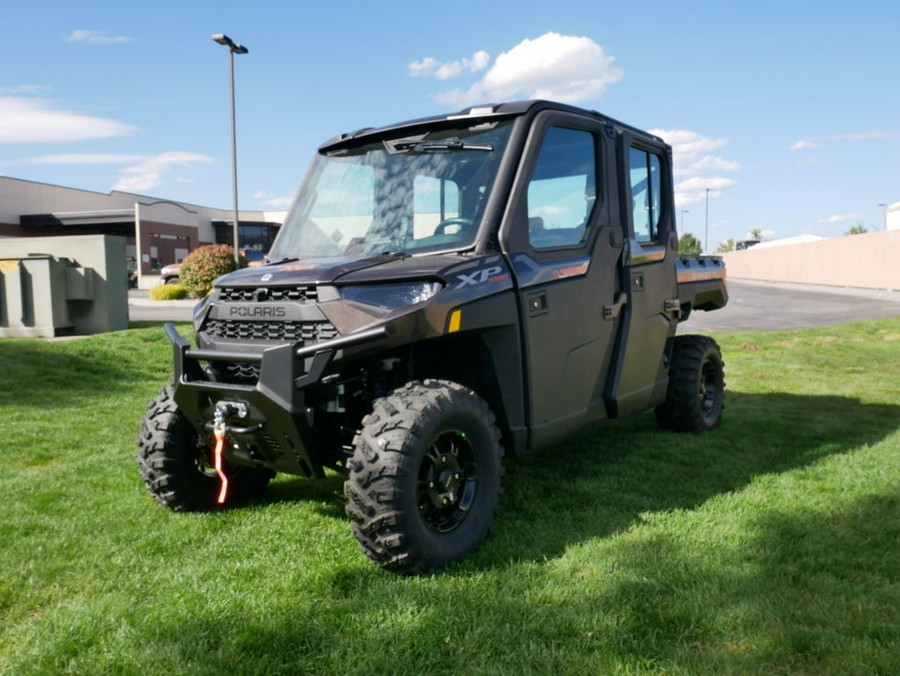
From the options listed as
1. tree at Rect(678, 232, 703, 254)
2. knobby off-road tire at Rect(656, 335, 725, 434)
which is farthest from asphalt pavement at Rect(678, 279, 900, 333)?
tree at Rect(678, 232, 703, 254)

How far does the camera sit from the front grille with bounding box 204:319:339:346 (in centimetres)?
385

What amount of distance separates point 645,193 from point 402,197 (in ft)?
7.04

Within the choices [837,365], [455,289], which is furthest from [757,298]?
[455,289]

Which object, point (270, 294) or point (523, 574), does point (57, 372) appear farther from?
point (523, 574)

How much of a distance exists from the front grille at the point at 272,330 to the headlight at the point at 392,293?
0.20 m

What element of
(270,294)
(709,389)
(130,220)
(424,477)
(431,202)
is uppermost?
(130,220)

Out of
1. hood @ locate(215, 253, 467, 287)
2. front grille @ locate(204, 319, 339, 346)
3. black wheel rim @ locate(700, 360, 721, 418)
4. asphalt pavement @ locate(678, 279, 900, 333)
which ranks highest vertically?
hood @ locate(215, 253, 467, 287)

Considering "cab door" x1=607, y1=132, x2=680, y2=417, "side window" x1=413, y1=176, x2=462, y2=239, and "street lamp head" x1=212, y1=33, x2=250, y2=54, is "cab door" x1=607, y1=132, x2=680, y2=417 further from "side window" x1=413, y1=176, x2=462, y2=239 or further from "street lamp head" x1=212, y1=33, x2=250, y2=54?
"street lamp head" x1=212, y1=33, x2=250, y2=54

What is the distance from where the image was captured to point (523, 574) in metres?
3.71

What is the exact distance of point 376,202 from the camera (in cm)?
468

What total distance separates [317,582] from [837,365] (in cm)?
1009

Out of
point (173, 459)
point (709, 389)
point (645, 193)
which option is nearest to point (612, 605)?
point (173, 459)

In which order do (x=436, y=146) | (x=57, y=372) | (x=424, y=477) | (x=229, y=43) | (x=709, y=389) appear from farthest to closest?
(x=229, y=43) < (x=57, y=372) < (x=709, y=389) < (x=436, y=146) < (x=424, y=477)

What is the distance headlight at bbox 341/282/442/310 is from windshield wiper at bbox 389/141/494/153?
0.89 m
